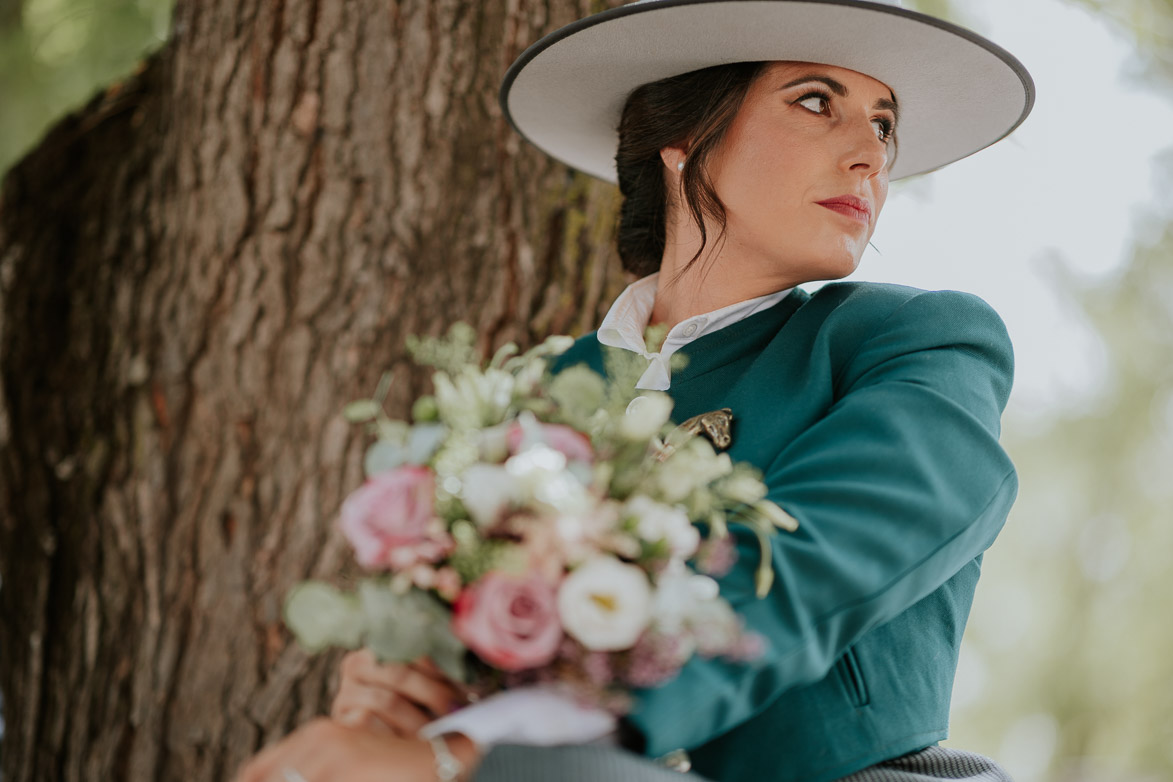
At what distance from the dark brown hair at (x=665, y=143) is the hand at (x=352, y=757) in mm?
1209

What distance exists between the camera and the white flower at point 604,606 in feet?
3.42

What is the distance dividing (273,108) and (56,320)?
3.15 feet

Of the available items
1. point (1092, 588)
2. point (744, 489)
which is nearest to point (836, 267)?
point (744, 489)

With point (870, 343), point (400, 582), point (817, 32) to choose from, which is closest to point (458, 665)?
point (400, 582)

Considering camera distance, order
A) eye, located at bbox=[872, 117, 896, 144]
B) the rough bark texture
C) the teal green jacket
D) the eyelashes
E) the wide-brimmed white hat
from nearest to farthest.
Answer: the teal green jacket
the wide-brimmed white hat
the eyelashes
eye, located at bbox=[872, 117, 896, 144]
the rough bark texture

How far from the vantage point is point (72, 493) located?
2773 mm

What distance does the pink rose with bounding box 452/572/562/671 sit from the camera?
1057mm

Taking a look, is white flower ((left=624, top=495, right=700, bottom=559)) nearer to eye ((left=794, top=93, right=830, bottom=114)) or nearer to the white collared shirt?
the white collared shirt

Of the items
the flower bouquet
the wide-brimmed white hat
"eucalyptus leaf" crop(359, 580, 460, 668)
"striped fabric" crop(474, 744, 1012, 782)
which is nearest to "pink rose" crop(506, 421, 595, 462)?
the flower bouquet

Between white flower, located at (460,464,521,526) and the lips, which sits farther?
the lips

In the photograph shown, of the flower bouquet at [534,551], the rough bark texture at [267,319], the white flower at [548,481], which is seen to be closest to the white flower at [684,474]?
the flower bouquet at [534,551]

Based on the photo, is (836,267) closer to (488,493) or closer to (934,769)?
(934,769)

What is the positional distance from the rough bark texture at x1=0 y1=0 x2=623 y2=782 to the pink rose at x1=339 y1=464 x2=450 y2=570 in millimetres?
1407

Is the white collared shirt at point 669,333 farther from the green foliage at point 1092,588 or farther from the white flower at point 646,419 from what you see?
the green foliage at point 1092,588
